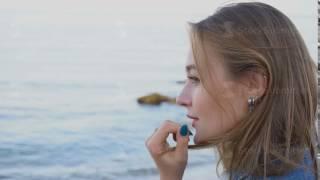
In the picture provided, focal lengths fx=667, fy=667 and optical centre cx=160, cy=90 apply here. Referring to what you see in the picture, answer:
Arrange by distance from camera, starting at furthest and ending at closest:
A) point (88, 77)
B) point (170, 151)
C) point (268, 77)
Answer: point (88, 77) < point (170, 151) < point (268, 77)

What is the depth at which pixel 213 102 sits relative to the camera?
959mm

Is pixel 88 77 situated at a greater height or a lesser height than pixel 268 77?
lesser

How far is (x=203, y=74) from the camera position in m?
0.96

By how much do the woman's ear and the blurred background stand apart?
188 cm

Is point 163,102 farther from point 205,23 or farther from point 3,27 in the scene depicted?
point 205,23

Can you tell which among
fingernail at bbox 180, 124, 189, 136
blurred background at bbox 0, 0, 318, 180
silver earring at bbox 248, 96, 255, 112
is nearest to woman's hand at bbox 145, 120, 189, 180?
fingernail at bbox 180, 124, 189, 136

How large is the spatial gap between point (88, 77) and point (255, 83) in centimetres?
211

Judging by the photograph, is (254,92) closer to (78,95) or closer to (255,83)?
(255,83)

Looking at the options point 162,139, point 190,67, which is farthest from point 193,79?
point 162,139

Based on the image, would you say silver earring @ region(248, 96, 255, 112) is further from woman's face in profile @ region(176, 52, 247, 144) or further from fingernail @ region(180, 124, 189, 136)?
fingernail @ region(180, 124, 189, 136)

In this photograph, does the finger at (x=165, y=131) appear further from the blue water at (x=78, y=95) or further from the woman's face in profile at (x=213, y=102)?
the blue water at (x=78, y=95)

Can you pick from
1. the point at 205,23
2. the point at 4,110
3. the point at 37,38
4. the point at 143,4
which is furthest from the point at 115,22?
the point at 205,23

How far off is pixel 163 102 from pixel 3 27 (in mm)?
851

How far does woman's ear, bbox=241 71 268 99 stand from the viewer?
0.93 m
